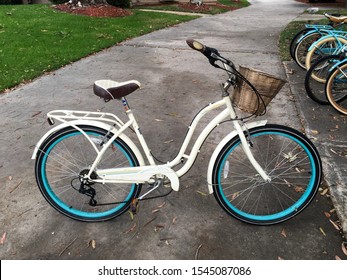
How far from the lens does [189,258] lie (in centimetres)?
247

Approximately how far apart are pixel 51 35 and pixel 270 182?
873 cm

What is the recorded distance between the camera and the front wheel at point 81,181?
2525 millimetres

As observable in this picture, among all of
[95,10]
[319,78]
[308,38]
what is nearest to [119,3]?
[95,10]

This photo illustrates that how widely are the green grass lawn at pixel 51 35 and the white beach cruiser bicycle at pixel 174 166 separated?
3789mm

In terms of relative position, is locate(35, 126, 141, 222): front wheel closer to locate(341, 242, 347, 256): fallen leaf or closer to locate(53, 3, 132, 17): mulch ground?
locate(341, 242, 347, 256): fallen leaf

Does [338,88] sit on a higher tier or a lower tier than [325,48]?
lower

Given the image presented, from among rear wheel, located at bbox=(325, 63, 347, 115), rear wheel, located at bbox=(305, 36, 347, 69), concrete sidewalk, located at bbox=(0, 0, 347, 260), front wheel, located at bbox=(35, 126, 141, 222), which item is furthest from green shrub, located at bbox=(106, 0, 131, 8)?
front wheel, located at bbox=(35, 126, 141, 222)

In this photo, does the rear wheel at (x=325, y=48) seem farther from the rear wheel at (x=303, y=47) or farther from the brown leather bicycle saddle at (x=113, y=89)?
the brown leather bicycle saddle at (x=113, y=89)

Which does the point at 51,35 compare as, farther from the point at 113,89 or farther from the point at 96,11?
the point at 113,89

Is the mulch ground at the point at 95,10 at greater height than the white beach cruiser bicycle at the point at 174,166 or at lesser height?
lesser

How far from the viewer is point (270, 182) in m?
3.04

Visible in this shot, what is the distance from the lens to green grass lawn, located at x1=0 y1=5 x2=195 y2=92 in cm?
678

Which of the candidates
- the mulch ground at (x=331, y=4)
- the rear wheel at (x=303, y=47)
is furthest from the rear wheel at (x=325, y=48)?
the mulch ground at (x=331, y=4)

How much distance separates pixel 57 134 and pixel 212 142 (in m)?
2.16
